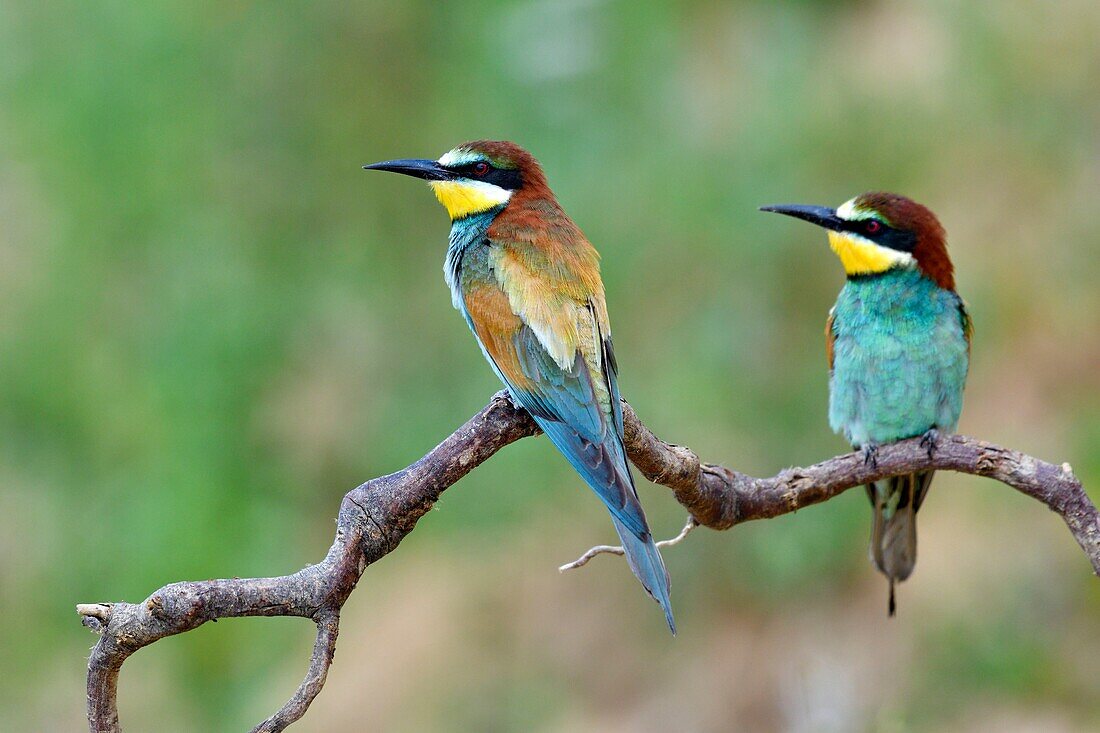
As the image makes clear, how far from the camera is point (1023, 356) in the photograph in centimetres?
408

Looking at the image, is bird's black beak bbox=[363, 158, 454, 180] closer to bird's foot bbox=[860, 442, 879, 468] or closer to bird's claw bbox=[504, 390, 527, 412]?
bird's claw bbox=[504, 390, 527, 412]

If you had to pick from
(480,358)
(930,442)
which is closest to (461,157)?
(930,442)

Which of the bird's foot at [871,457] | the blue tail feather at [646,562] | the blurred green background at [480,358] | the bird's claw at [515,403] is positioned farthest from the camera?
the blurred green background at [480,358]

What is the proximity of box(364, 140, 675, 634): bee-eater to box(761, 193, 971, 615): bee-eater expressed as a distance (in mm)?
697

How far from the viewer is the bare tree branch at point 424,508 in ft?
4.70

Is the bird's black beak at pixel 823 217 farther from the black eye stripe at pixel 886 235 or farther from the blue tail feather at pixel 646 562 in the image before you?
the blue tail feather at pixel 646 562

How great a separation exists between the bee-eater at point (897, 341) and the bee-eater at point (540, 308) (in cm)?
70

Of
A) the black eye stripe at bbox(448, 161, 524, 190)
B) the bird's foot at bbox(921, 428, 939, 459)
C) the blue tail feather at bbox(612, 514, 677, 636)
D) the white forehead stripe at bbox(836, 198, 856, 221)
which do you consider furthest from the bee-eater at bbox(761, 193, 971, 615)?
the blue tail feather at bbox(612, 514, 677, 636)

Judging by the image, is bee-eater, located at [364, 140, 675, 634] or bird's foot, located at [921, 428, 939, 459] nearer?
bee-eater, located at [364, 140, 675, 634]

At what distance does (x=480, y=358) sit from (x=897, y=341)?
1.60m

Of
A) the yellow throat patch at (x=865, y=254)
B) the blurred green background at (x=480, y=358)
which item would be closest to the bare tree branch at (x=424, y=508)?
the yellow throat patch at (x=865, y=254)

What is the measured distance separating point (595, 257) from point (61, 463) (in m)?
2.44

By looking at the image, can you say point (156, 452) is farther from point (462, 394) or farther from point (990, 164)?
point (990, 164)

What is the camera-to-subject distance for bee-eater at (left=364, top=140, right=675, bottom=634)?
1991 mm
